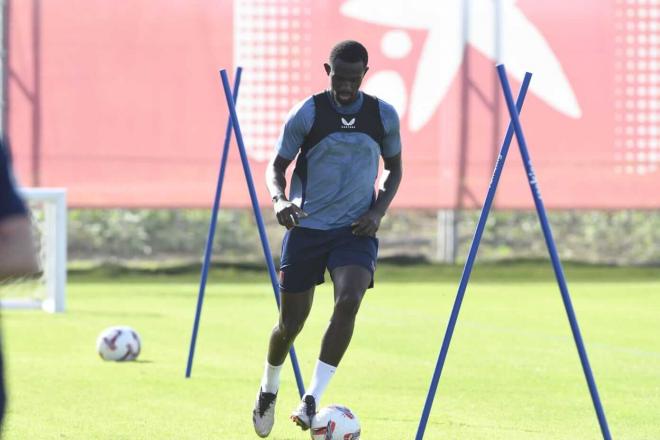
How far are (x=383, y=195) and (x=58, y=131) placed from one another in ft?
41.2

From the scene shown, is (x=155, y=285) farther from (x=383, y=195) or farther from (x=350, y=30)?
(x=383, y=195)

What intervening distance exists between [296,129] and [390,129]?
1.67ft

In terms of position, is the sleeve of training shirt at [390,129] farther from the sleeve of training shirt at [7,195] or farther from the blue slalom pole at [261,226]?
the sleeve of training shirt at [7,195]

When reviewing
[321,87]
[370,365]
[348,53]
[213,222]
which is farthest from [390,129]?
[321,87]

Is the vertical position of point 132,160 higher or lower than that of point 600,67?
lower

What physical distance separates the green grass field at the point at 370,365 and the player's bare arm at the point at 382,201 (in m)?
1.31

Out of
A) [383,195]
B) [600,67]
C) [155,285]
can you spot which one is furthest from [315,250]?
[600,67]

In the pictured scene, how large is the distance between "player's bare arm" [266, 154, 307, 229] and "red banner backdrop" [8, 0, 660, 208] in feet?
39.0

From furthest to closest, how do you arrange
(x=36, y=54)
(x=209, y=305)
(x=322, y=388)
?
(x=36, y=54)
(x=209, y=305)
(x=322, y=388)

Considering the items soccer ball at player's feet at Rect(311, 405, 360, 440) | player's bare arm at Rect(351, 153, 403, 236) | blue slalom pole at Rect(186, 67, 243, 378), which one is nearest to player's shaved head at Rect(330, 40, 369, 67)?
player's bare arm at Rect(351, 153, 403, 236)

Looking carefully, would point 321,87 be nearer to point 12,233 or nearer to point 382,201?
point 382,201

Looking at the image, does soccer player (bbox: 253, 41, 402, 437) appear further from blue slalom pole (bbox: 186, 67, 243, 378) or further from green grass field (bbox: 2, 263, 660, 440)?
blue slalom pole (bbox: 186, 67, 243, 378)

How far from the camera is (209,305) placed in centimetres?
1697

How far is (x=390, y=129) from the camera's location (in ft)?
25.9
